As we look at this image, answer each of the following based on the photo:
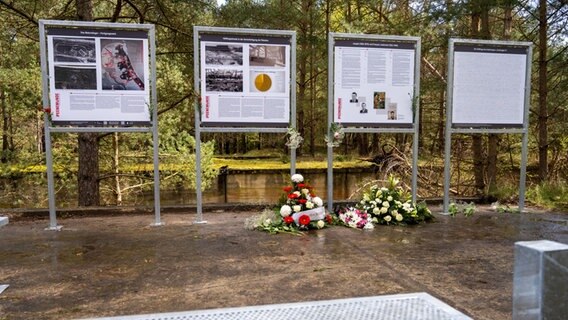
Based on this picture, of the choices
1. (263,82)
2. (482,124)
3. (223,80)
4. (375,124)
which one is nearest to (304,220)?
(375,124)

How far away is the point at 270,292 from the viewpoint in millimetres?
2744

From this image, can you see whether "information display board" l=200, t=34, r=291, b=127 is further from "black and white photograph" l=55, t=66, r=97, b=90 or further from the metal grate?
the metal grate

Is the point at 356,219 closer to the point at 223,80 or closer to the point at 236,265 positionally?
the point at 236,265

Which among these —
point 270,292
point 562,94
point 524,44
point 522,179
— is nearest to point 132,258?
point 270,292

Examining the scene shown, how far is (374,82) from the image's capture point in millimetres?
5105

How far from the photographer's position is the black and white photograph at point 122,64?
454cm

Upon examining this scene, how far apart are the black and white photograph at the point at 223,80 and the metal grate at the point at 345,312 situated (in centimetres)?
308

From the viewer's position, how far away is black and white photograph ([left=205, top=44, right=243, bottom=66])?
475cm

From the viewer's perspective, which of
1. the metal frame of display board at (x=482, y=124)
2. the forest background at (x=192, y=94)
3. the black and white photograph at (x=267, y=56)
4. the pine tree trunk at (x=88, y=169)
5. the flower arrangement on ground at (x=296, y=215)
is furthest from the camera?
the forest background at (x=192, y=94)

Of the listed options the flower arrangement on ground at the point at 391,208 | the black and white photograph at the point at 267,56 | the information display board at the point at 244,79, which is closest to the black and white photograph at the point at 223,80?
the information display board at the point at 244,79

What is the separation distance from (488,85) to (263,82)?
2.86m

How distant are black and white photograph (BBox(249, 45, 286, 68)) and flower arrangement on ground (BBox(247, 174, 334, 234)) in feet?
4.37

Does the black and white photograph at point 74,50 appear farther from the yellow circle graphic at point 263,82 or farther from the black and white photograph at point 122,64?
the yellow circle graphic at point 263,82

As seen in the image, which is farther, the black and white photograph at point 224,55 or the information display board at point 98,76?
the black and white photograph at point 224,55
